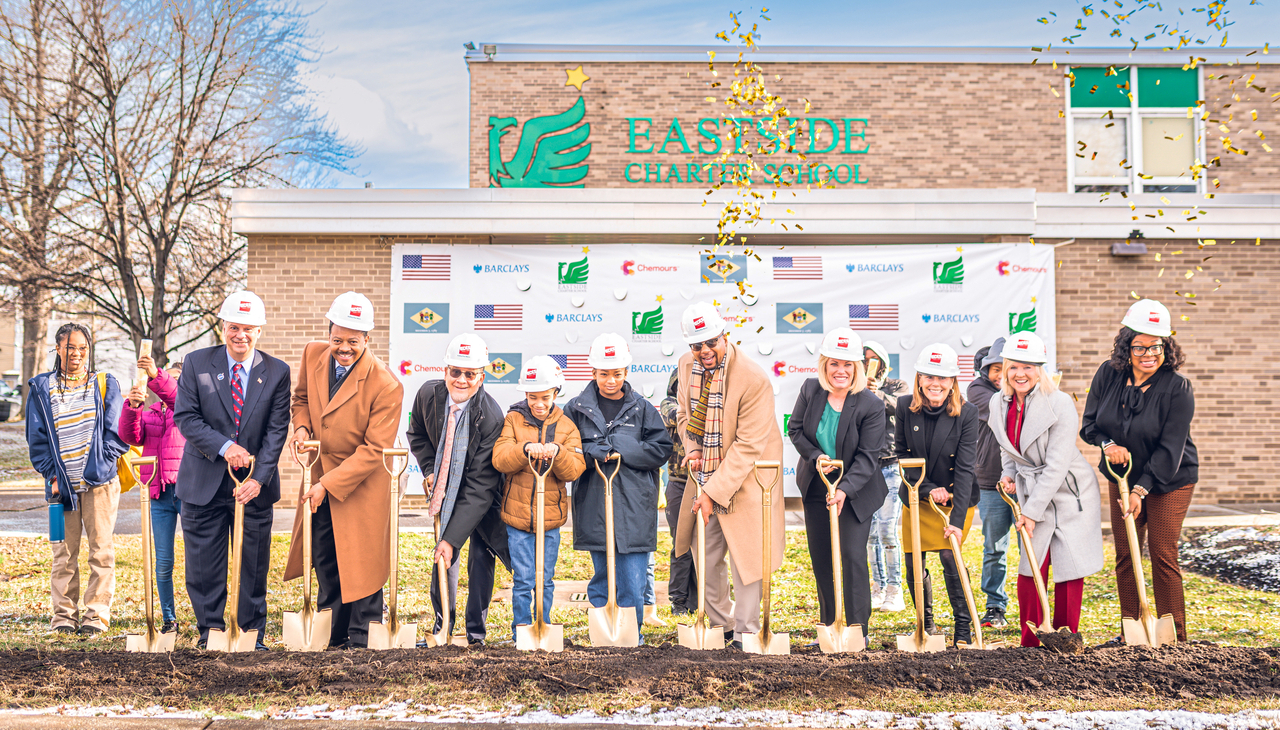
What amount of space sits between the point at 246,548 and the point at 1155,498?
4992 millimetres

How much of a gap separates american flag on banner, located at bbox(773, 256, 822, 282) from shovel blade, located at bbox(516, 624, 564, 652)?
20.7ft

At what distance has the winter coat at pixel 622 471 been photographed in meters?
4.98

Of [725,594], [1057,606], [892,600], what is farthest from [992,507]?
[725,594]

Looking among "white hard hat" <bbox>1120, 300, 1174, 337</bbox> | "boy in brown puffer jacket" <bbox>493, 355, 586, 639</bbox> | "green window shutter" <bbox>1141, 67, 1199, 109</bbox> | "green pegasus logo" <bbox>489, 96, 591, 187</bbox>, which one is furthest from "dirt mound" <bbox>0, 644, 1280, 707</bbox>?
"green window shutter" <bbox>1141, 67, 1199, 109</bbox>

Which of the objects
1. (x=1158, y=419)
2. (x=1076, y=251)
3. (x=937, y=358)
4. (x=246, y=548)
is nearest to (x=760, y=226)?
(x=1076, y=251)

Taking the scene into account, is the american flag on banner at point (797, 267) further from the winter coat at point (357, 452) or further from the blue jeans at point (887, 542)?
the winter coat at point (357, 452)

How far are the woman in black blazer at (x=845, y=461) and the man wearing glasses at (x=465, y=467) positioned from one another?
1.73 meters

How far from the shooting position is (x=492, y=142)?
1379 centimetres

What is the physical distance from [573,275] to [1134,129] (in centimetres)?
1018

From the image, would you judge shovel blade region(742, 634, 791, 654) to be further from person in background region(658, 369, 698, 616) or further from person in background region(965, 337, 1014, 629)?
person in background region(965, 337, 1014, 629)

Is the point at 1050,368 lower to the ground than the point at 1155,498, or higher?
higher

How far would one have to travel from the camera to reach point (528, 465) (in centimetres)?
486

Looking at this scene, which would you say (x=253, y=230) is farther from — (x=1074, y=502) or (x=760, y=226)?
(x=1074, y=502)

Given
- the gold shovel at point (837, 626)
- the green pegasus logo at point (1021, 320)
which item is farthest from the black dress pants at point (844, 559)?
the green pegasus logo at point (1021, 320)
